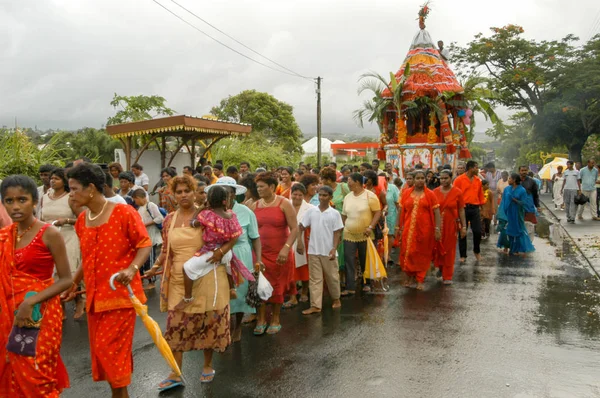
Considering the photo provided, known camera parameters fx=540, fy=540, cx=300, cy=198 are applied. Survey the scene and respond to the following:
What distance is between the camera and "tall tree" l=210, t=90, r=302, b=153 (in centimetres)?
4872

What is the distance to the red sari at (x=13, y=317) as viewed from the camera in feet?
11.0

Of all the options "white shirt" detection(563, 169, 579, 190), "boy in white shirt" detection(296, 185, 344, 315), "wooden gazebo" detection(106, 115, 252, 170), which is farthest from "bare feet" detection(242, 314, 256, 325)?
"white shirt" detection(563, 169, 579, 190)

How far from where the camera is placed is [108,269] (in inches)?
150

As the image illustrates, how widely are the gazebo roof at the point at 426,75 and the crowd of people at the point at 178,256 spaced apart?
12371 mm

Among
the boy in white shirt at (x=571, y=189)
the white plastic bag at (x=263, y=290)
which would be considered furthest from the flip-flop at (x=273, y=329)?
the boy in white shirt at (x=571, y=189)

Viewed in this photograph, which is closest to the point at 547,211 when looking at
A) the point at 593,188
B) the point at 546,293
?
the point at 593,188

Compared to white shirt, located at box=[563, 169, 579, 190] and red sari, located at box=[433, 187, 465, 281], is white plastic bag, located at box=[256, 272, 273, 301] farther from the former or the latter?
white shirt, located at box=[563, 169, 579, 190]

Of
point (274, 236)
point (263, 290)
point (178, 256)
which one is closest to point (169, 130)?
point (274, 236)

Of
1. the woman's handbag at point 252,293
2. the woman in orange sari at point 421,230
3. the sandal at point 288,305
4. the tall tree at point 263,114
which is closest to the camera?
the woman's handbag at point 252,293

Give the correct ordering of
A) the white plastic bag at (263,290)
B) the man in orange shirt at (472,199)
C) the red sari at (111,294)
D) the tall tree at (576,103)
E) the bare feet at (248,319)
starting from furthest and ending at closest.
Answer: the tall tree at (576,103)
the man in orange shirt at (472,199)
the bare feet at (248,319)
the white plastic bag at (263,290)
the red sari at (111,294)

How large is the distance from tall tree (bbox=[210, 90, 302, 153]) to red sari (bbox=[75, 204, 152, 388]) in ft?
146

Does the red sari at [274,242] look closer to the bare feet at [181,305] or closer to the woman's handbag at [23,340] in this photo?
the bare feet at [181,305]

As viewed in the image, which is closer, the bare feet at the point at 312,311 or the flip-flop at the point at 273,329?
the flip-flop at the point at 273,329

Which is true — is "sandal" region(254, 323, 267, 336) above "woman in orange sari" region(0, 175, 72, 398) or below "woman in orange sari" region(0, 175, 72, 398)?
below
